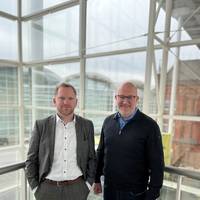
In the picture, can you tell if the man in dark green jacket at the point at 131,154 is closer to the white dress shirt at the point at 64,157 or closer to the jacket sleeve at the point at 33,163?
the white dress shirt at the point at 64,157

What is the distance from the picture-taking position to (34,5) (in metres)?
5.75

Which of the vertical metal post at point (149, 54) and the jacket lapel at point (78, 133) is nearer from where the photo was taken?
the jacket lapel at point (78, 133)

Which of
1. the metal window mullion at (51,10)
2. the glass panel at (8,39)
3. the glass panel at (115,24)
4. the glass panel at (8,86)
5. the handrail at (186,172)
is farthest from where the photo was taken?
the glass panel at (8,86)

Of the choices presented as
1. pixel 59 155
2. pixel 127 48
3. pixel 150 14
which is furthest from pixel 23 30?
pixel 59 155

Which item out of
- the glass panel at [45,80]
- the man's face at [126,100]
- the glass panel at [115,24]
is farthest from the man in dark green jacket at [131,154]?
the glass panel at [45,80]

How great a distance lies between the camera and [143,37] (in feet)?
13.6

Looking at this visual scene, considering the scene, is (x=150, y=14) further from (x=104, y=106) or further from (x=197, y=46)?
(x=104, y=106)

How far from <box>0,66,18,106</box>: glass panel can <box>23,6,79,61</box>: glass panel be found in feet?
2.22

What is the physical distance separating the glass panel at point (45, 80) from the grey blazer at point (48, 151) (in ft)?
12.5

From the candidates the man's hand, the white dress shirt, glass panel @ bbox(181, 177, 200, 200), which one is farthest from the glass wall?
the white dress shirt

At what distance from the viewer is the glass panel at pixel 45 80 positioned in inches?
211

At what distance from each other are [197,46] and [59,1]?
12.2 feet

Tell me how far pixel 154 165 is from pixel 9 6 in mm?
6145

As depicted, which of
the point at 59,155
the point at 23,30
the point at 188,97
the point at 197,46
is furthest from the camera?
the point at 23,30
